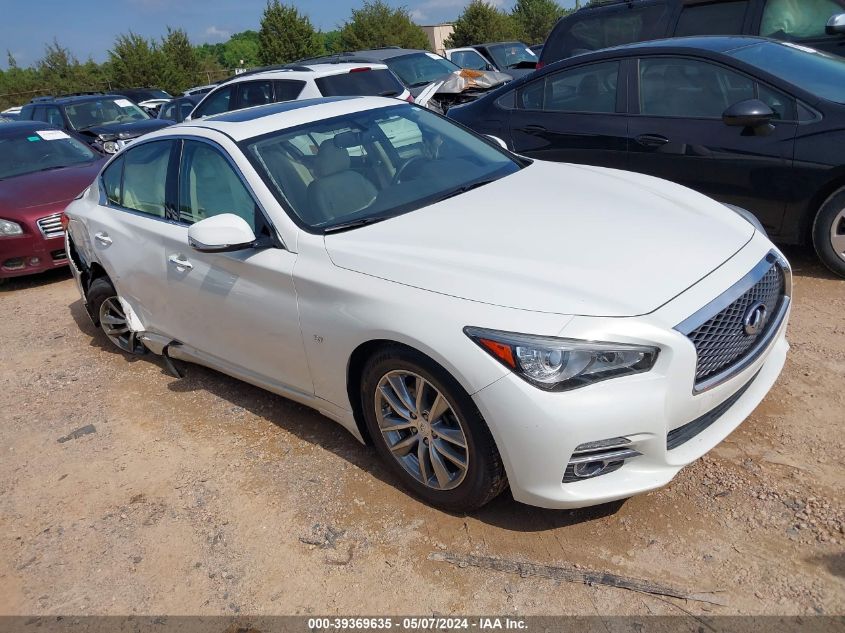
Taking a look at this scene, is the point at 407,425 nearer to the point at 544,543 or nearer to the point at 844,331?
the point at 544,543

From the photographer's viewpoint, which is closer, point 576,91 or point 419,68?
point 576,91

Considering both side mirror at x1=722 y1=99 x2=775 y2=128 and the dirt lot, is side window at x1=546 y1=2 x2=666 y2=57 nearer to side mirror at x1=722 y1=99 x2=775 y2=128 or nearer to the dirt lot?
side mirror at x1=722 y1=99 x2=775 y2=128

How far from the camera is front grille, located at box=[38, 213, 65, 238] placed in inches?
287

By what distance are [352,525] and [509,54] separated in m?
16.8

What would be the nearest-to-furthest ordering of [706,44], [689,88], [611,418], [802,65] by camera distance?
[611,418] < [802,65] < [689,88] < [706,44]

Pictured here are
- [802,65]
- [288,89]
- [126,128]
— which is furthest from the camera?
[126,128]

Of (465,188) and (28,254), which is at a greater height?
(465,188)

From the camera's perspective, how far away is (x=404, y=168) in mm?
3852

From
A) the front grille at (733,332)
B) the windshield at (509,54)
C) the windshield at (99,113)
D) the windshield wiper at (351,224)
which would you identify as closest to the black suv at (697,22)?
the front grille at (733,332)

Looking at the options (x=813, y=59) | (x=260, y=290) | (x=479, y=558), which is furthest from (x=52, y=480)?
(x=813, y=59)

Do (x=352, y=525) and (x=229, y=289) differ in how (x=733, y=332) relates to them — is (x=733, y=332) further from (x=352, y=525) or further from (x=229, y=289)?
(x=229, y=289)

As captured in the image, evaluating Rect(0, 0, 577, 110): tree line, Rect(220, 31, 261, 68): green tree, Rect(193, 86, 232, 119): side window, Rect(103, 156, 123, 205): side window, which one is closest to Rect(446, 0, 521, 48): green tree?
Rect(0, 0, 577, 110): tree line

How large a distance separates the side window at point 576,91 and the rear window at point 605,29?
245 centimetres

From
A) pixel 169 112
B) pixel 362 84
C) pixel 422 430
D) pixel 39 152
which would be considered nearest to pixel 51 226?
pixel 39 152
